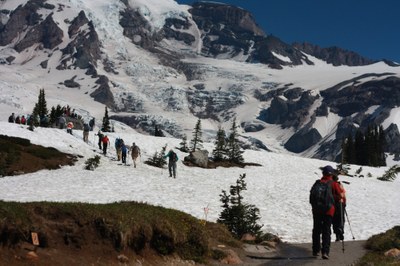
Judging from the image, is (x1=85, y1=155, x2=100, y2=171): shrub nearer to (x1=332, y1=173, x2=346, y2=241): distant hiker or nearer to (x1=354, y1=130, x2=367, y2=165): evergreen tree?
(x1=332, y1=173, x2=346, y2=241): distant hiker

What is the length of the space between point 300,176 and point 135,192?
77.0 ft

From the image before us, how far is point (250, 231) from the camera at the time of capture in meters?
19.1

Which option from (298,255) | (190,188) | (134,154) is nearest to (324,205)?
(298,255)

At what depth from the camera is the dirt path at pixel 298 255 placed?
1403 centimetres

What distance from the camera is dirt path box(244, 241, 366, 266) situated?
1403 cm

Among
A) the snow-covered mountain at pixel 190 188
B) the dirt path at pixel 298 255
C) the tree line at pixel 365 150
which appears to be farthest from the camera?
the tree line at pixel 365 150

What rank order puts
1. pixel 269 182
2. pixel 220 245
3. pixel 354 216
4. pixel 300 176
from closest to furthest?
1. pixel 220 245
2. pixel 354 216
3. pixel 269 182
4. pixel 300 176

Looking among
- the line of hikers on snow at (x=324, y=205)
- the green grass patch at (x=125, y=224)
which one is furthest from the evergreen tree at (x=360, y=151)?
the green grass patch at (x=125, y=224)

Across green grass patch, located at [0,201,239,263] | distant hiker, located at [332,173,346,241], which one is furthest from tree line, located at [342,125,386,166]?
green grass patch, located at [0,201,239,263]

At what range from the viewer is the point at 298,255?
50.3 feet

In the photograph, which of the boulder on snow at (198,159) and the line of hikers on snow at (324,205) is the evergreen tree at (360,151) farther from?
the line of hikers on snow at (324,205)

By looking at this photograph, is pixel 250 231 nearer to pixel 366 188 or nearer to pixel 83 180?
pixel 83 180

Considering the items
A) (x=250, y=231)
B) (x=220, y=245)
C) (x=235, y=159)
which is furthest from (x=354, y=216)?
(x=235, y=159)

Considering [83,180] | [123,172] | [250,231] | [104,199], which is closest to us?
[250,231]
